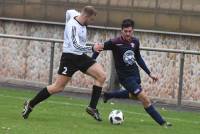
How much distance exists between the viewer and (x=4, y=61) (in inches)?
766

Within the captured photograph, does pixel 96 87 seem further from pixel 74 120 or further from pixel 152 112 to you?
pixel 152 112

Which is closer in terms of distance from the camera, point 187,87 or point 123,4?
point 187,87

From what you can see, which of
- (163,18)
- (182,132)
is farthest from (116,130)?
(163,18)

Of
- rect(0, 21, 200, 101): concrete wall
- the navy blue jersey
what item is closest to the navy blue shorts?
the navy blue jersey

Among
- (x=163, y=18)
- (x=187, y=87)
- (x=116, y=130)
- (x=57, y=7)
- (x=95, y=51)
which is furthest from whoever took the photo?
(x=57, y=7)

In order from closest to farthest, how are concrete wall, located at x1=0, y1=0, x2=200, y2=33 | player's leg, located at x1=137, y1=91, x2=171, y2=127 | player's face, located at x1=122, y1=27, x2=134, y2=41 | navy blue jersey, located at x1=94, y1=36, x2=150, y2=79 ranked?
player's leg, located at x1=137, y1=91, x2=171, y2=127 < player's face, located at x1=122, y1=27, x2=134, y2=41 < navy blue jersey, located at x1=94, y1=36, x2=150, y2=79 < concrete wall, located at x1=0, y1=0, x2=200, y2=33

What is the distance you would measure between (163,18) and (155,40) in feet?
2.15

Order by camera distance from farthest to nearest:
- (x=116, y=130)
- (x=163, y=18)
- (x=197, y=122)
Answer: (x=163, y=18)
(x=197, y=122)
(x=116, y=130)

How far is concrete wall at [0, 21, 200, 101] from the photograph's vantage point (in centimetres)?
1680

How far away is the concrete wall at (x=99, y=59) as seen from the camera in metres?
16.8

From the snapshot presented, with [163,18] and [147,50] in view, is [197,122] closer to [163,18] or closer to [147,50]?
[147,50]

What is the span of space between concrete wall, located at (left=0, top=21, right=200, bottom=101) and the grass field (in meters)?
1.17

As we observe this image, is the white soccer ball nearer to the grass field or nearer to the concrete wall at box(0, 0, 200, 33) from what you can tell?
the grass field

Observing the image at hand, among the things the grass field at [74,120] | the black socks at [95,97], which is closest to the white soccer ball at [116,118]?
the grass field at [74,120]
